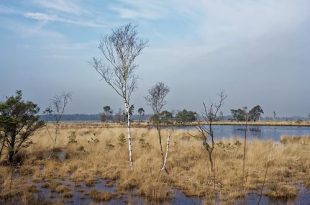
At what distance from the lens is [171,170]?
56.1 feet

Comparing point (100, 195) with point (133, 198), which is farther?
point (100, 195)

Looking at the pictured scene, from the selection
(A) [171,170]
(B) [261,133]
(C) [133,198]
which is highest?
(B) [261,133]

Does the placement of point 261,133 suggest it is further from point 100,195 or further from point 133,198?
point 100,195

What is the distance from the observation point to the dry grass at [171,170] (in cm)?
1305

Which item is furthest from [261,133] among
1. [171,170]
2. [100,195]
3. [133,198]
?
[100,195]

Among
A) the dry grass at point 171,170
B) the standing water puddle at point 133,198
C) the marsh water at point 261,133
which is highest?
the marsh water at point 261,133

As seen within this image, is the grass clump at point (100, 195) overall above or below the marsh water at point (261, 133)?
below

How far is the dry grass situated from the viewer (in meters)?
13.0

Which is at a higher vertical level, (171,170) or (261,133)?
(261,133)

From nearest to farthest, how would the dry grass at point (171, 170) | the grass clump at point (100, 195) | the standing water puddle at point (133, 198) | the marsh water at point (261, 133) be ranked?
the standing water puddle at point (133, 198), the grass clump at point (100, 195), the dry grass at point (171, 170), the marsh water at point (261, 133)

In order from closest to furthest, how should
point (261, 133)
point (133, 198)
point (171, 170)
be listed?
point (133, 198), point (171, 170), point (261, 133)

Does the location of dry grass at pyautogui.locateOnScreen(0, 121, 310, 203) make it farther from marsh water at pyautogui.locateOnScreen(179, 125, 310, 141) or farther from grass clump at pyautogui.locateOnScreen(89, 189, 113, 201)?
marsh water at pyautogui.locateOnScreen(179, 125, 310, 141)

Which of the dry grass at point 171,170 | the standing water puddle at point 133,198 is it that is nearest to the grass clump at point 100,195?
the dry grass at point 171,170

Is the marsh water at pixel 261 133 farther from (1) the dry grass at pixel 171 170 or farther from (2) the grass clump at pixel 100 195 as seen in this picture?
(2) the grass clump at pixel 100 195
